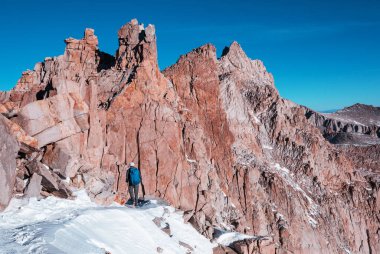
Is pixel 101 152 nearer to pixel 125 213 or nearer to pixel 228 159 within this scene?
pixel 125 213

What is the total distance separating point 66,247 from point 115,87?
24918mm

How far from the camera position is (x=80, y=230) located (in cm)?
1568

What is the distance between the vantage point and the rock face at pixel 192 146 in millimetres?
24297

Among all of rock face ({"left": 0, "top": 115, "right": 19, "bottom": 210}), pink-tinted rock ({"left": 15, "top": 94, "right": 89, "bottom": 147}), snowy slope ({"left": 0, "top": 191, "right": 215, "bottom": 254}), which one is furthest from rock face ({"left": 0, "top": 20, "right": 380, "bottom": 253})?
snowy slope ({"left": 0, "top": 191, "right": 215, "bottom": 254})

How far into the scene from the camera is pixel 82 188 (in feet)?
74.9

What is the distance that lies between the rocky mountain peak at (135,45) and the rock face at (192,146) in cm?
14

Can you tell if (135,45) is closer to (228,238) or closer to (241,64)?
(228,238)

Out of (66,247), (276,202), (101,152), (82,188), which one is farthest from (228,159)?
(66,247)

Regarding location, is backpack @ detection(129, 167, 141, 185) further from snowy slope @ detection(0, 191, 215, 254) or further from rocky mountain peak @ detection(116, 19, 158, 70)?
rocky mountain peak @ detection(116, 19, 158, 70)

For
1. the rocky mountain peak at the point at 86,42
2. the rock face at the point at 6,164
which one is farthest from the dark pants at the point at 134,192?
the rocky mountain peak at the point at 86,42

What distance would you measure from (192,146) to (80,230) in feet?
91.7

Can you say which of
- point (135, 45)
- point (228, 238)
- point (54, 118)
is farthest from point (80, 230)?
point (135, 45)

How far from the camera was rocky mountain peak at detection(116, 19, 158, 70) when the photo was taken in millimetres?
41531

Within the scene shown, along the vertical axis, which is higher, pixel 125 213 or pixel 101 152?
pixel 101 152
